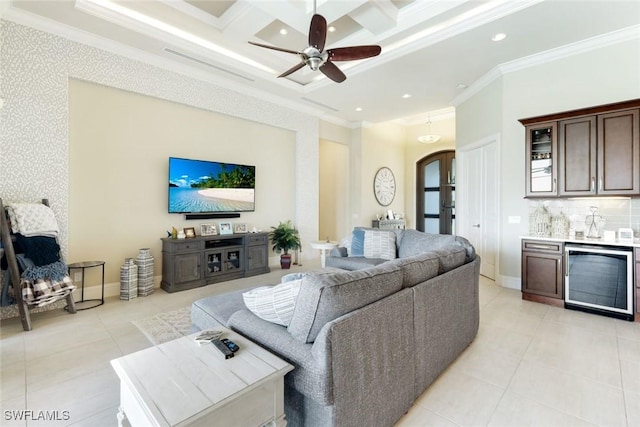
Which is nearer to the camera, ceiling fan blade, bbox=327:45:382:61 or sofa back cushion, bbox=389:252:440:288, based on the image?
sofa back cushion, bbox=389:252:440:288

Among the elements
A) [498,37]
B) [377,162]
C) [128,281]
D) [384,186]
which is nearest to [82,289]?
[128,281]

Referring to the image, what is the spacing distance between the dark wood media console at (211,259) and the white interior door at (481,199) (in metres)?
3.70

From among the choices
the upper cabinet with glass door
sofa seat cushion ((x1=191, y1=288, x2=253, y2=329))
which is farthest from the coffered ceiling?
sofa seat cushion ((x1=191, y1=288, x2=253, y2=329))

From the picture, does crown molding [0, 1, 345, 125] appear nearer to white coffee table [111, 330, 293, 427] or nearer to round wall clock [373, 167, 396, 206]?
round wall clock [373, 167, 396, 206]

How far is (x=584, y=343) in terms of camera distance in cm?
267

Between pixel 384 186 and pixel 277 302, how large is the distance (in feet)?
21.7

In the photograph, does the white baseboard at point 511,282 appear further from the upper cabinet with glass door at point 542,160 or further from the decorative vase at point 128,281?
the decorative vase at point 128,281

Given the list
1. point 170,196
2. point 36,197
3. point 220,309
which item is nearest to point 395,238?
point 220,309

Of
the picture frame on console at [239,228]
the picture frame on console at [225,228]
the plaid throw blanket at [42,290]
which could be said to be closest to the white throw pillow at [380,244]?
the picture frame on console at [239,228]

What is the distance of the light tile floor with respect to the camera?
1768 mm

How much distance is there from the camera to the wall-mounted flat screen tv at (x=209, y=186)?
4.38m

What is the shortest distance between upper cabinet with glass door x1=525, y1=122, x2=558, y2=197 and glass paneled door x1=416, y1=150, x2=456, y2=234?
3.67 meters
